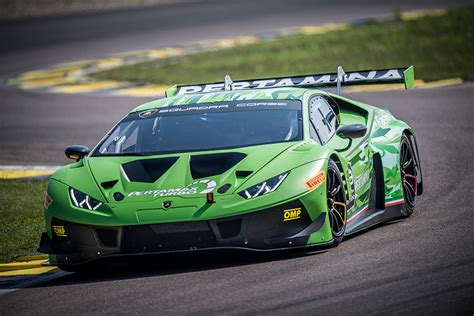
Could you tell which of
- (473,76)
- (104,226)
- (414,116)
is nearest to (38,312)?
(104,226)

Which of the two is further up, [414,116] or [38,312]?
[38,312]

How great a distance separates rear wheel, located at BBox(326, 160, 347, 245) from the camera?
8.64m

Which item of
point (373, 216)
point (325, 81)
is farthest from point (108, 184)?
point (325, 81)

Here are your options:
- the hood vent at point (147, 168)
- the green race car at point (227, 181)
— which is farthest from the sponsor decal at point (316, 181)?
the hood vent at point (147, 168)

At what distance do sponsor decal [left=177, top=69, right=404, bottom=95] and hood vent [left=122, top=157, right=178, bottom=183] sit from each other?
2.37m

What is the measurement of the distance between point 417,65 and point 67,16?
15.0 metres

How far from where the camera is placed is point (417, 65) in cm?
2098

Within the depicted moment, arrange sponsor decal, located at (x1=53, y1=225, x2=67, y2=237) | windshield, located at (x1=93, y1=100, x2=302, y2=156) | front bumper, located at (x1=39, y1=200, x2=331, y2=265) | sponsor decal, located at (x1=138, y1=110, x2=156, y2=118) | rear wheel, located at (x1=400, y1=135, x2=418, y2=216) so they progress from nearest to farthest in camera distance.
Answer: front bumper, located at (x1=39, y1=200, x2=331, y2=265) → sponsor decal, located at (x1=53, y1=225, x2=67, y2=237) → windshield, located at (x1=93, y1=100, x2=302, y2=156) → sponsor decal, located at (x1=138, y1=110, x2=156, y2=118) → rear wheel, located at (x1=400, y1=135, x2=418, y2=216)

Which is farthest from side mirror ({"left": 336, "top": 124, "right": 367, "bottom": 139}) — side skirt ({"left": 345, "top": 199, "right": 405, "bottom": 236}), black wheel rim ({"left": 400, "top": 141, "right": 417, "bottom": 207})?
black wheel rim ({"left": 400, "top": 141, "right": 417, "bottom": 207})

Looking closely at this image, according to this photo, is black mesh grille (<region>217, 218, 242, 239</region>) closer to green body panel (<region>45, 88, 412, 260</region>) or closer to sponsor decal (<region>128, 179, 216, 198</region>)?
green body panel (<region>45, 88, 412, 260</region>)

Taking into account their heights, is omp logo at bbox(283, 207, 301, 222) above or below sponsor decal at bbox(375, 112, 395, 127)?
above

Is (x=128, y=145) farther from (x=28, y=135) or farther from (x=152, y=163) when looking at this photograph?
(x=28, y=135)

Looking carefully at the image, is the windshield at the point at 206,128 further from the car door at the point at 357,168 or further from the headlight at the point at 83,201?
the headlight at the point at 83,201

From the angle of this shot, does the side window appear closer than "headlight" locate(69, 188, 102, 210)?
No
